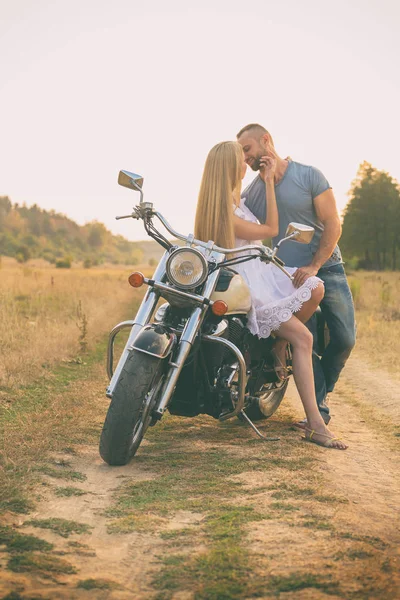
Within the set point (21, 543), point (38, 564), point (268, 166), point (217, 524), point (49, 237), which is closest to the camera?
point (38, 564)

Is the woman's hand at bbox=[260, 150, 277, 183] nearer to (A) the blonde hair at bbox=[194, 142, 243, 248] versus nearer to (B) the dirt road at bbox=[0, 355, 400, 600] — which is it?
(A) the blonde hair at bbox=[194, 142, 243, 248]

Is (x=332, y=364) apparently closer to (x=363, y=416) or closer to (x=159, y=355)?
(x=363, y=416)

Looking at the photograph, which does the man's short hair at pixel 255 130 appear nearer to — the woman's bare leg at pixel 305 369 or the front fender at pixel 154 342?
the woman's bare leg at pixel 305 369

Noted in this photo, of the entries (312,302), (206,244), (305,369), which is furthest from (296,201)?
(206,244)

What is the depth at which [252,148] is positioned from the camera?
19.9 feet

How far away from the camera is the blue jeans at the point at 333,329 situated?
6.34 metres

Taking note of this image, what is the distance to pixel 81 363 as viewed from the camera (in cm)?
980

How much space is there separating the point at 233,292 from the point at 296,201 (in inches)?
62.1

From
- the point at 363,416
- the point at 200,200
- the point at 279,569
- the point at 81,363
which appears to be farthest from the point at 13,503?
the point at 81,363

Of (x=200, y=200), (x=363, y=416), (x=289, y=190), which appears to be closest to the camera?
(x=200, y=200)

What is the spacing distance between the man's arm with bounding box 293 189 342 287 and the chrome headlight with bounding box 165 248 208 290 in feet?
4.73

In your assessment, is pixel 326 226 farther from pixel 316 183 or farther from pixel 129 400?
pixel 129 400

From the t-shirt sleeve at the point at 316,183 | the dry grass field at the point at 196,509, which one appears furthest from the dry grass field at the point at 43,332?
the t-shirt sleeve at the point at 316,183

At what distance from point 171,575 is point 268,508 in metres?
0.95
